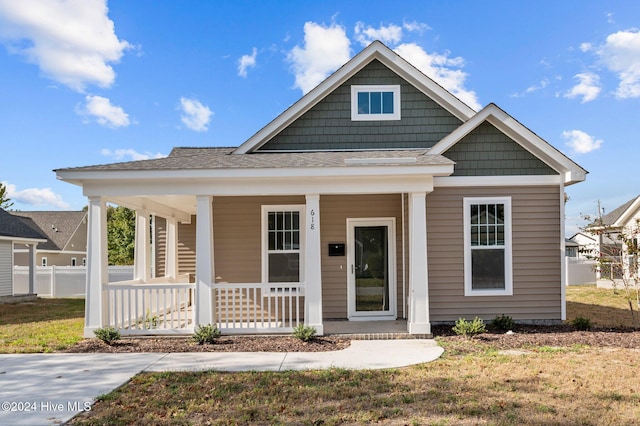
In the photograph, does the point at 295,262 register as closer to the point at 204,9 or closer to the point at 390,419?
the point at 390,419

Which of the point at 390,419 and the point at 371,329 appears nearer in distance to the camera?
the point at 390,419

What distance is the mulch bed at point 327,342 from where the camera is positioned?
726 cm

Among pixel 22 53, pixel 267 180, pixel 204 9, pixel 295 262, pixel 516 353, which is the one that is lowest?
pixel 516 353

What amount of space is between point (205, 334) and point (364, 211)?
4.13 m

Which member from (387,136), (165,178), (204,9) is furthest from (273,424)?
(204,9)

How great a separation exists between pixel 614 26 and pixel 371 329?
1366 cm

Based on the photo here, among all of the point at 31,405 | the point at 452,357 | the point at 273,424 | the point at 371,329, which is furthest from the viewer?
the point at 371,329

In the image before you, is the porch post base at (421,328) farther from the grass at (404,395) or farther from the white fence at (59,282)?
the white fence at (59,282)

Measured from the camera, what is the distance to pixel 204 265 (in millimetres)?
7906

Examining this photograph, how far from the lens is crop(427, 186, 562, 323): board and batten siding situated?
8.95 metres

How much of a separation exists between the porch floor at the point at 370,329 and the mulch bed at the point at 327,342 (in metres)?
0.32

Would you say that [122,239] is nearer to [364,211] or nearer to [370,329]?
[364,211]

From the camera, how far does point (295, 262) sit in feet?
31.3

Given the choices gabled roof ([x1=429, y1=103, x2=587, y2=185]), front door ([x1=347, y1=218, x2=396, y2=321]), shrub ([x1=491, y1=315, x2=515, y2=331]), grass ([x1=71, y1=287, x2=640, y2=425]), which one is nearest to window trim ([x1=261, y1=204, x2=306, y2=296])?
front door ([x1=347, y1=218, x2=396, y2=321])
